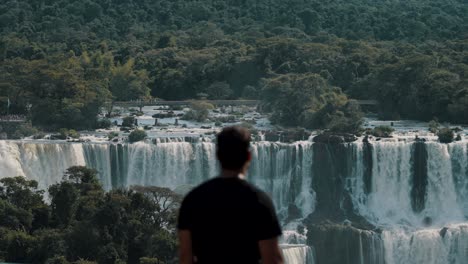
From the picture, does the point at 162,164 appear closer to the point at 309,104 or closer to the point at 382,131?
the point at 382,131

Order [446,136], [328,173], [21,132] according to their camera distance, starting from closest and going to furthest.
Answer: [328,173]
[446,136]
[21,132]

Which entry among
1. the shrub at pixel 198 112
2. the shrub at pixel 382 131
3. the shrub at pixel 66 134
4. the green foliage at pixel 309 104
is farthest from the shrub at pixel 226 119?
the shrub at pixel 66 134

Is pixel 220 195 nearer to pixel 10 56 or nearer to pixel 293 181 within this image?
pixel 293 181

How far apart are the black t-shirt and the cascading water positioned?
37.0 metres

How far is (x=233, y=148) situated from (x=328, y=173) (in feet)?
138

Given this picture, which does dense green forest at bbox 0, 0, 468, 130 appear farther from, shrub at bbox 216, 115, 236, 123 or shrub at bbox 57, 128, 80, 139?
shrub at bbox 57, 128, 80, 139

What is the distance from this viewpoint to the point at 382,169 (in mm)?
49219

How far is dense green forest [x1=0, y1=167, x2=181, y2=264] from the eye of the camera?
116 feet

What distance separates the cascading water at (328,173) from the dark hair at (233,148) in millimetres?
36950

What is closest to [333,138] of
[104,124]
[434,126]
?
[434,126]

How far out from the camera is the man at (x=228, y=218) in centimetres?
680

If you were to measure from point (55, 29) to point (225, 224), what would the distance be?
273ft

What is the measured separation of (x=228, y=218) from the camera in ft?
22.5

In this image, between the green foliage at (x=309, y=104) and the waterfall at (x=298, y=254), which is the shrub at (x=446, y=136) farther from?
the waterfall at (x=298, y=254)
